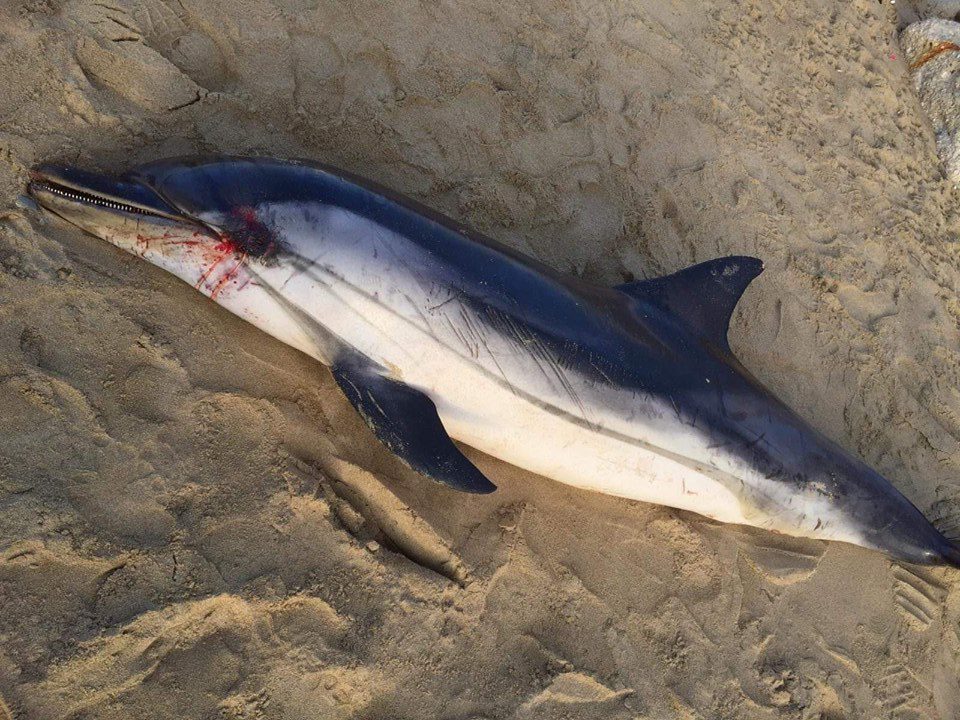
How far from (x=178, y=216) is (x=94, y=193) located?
37 cm

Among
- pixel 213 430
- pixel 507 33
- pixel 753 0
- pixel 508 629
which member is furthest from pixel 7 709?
pixel 753 0

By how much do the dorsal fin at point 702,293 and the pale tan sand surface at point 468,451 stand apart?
1.72 feet

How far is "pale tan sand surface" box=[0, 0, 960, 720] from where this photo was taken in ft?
8.24

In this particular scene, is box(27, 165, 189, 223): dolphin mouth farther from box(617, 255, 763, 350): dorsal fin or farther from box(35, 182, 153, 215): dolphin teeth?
box(617, 255, 763, 350): dorsal fin

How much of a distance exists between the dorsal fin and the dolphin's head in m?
1.89

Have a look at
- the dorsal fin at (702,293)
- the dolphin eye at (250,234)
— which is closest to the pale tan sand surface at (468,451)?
the dolphin eye at (250,234)

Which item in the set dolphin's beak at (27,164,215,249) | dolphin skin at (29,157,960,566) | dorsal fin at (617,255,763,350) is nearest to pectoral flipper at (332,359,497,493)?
dolphin skin at (29,157,960,566)

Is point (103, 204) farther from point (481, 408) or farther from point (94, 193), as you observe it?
point (481, 408)

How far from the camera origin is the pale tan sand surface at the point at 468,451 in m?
2.51

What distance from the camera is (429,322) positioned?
298 centimetres

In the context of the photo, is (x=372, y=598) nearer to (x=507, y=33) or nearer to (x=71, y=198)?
(x=71, y=198)

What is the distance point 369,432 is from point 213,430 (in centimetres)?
68

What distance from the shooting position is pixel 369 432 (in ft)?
10.4

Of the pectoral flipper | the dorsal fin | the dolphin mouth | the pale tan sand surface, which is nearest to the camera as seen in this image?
the pale tan sand surface
